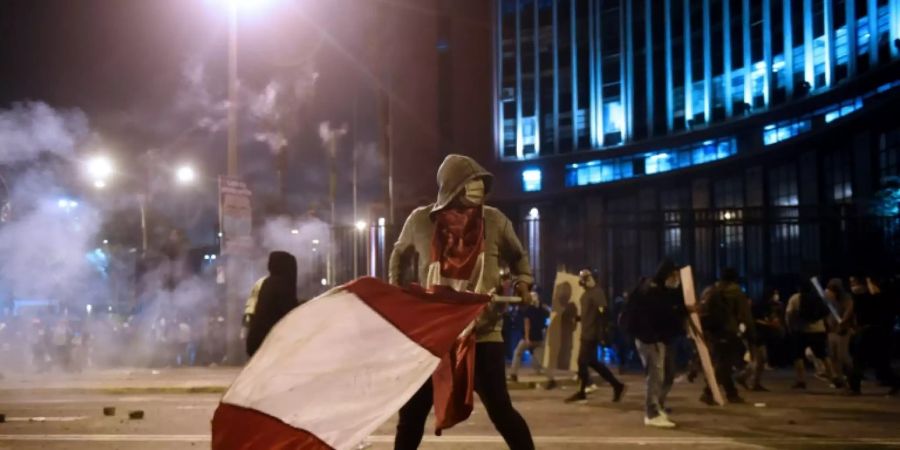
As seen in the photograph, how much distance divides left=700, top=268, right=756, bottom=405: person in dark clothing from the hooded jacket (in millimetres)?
8180

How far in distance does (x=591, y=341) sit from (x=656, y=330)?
9.84 ft

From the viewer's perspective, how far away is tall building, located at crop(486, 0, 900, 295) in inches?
1077

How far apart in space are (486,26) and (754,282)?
21.1 meters

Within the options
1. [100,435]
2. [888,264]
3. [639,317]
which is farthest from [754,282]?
[100,435]

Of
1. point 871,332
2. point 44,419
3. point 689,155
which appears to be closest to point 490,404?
point 44,419

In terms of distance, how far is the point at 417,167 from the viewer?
43.1 m

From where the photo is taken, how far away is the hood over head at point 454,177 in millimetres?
5004

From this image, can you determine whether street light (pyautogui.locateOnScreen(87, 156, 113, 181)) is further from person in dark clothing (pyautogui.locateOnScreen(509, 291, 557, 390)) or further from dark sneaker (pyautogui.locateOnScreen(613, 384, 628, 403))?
dark sneaker (pyautogui.locateOnScreen(613, 384, 628, 403))

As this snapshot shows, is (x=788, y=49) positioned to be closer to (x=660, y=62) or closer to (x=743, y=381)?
(x=660, y=62)

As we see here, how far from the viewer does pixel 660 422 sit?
9727 millimetres

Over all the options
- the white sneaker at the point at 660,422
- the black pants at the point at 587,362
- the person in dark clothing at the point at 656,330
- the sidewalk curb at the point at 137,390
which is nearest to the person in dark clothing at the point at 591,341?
the black pants at the point at 587,362

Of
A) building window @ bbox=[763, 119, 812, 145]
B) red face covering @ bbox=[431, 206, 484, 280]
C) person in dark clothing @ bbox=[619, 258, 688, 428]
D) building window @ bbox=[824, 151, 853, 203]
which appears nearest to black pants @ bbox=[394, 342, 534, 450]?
red face covering @ bbox=[431, 206, 484, 280]

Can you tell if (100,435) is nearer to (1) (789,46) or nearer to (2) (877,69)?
(2) (877,69)

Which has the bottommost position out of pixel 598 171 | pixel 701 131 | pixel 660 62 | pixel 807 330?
pixel 807 330
